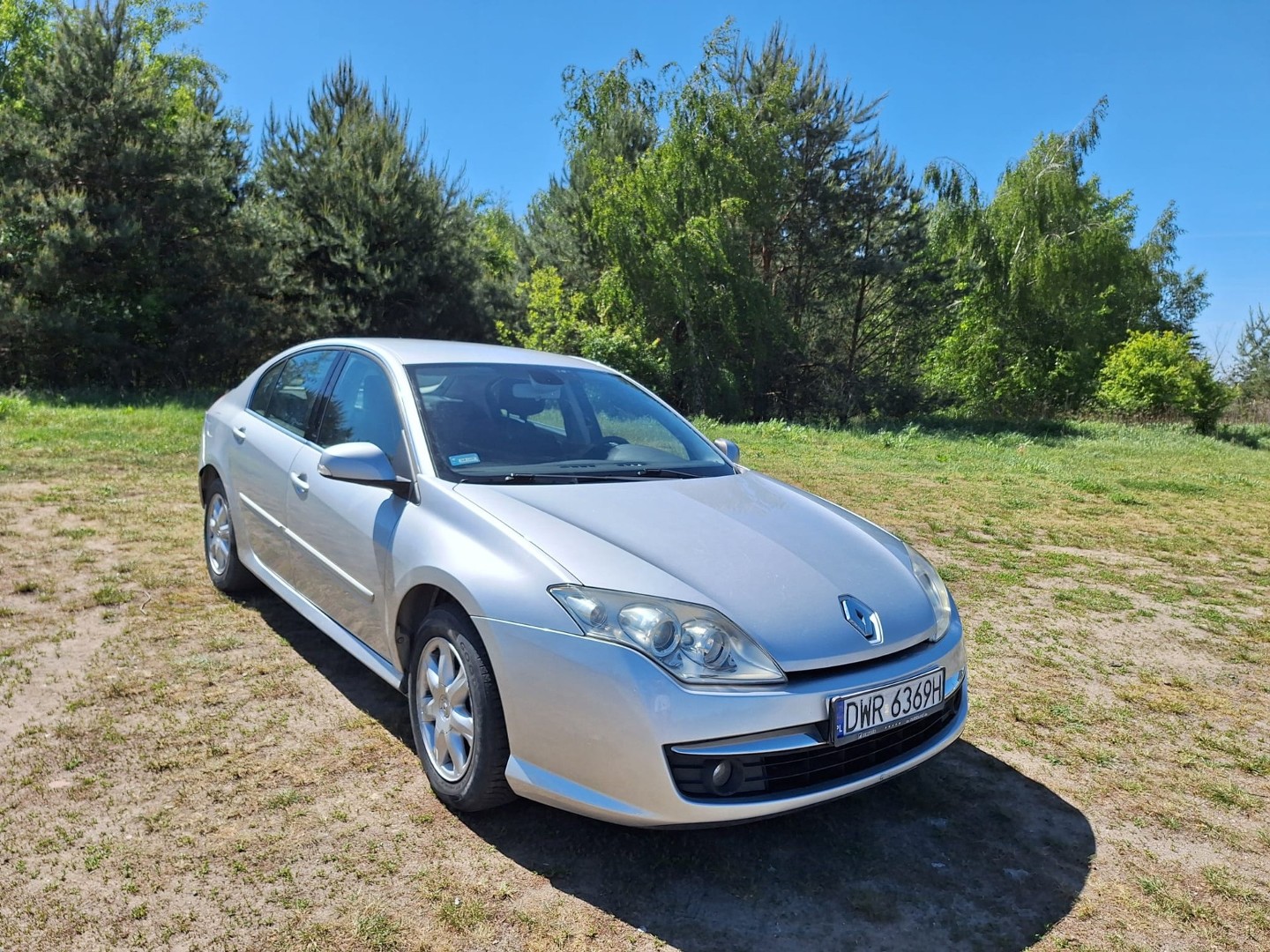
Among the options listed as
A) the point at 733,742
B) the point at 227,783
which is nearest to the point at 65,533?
the point at 227,783

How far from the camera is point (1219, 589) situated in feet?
21.1

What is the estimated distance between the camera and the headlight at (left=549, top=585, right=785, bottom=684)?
2.45 meters

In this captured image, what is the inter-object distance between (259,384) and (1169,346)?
29.2 metres

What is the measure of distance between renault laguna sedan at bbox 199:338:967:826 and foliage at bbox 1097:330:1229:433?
88.7ft

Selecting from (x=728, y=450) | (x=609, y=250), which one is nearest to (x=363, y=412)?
(x=728, y=450)

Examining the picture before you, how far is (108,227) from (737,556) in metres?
18.4

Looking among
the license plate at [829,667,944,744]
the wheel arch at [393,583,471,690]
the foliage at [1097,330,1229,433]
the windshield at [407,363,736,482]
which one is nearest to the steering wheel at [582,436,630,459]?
the windshield at [407,363,736,482]

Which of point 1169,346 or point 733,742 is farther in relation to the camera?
point 1169,346

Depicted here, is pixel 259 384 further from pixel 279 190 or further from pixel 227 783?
pixel 279 190

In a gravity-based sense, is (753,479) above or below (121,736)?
above

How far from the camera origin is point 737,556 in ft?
9.46

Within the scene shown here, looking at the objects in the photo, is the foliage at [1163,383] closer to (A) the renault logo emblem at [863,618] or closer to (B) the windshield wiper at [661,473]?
(B) the windshield wiper at [661,473]

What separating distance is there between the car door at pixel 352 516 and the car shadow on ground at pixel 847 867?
97 cm

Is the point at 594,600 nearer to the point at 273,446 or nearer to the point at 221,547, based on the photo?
the point at 273,446
